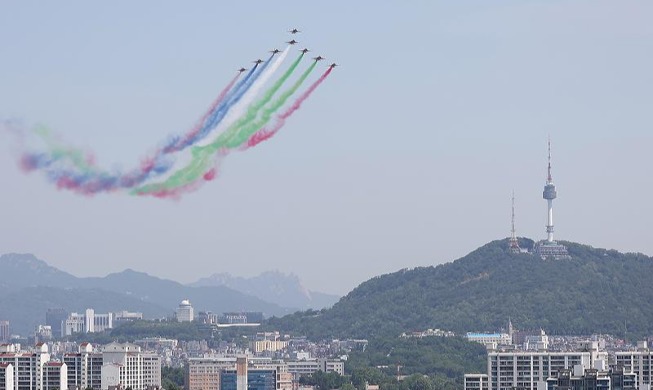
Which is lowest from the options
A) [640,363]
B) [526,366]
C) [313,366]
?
[313,366]

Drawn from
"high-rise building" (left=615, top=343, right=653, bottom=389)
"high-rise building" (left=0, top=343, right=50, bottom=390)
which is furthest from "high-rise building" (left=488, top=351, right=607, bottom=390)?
"high-rise building" (left=0, top=343, right=50, bottom=390)

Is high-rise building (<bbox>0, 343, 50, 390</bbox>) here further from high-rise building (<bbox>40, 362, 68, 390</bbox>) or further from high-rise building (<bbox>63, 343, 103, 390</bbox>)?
high-rise building (<bbox>63, 343, 103, 390</bbox>)

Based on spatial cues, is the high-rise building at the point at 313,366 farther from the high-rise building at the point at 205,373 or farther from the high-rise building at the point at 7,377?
the high-rise building at the point at 7,377

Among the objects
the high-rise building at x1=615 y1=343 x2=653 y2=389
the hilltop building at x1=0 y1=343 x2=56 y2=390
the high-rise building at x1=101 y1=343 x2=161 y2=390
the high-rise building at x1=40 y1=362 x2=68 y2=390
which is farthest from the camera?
the high-rise building at x1=101 y1=343 x2=161 y2=390

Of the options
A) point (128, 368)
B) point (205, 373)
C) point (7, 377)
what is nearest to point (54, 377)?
point (7, 377)

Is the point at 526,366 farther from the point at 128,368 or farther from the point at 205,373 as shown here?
the point at 205,373

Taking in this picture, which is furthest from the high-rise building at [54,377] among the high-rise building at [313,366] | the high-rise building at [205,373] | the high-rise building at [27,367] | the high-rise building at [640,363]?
the high-rise building at [313,366]

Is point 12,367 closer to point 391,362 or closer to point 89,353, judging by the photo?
point 89,353

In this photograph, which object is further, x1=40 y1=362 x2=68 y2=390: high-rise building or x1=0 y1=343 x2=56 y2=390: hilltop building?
x1=40 y1=362 x2=68 y2=390: high-rise building

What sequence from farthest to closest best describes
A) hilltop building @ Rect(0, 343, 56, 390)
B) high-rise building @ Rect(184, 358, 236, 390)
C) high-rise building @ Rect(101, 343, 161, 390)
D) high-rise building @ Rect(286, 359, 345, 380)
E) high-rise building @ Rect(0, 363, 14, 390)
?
high-rise building @ Rect(286, 359, 345, 380) < high-rise building @ Rect(184, 358, 236, 390) < high-rise building @ Rect(101, 343, 161, 390) < hilltop building @ Rect(0, 343, 56, 390) < high-rise building @ Rect(0, 363, 14, 390)

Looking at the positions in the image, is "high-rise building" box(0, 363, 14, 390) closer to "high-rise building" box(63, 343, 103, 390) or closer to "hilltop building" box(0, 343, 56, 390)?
"hilltop building" box(0, 343, 56, 390)
